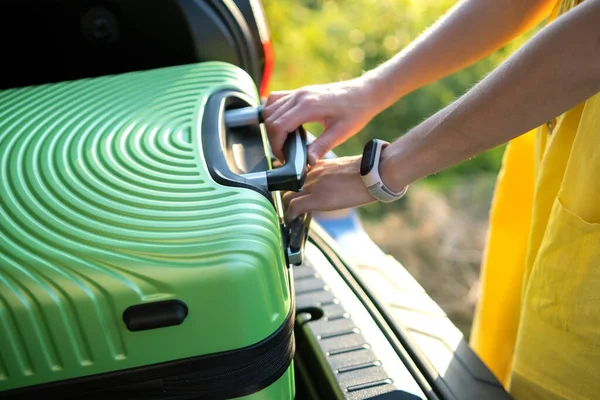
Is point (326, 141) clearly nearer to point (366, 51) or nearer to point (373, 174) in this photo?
point (373, 174)

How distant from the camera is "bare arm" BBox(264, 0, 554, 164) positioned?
0.93m

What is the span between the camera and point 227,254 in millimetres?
635

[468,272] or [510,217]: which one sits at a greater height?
[510,217]

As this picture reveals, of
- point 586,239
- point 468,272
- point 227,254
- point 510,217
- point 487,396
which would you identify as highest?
point 227,254

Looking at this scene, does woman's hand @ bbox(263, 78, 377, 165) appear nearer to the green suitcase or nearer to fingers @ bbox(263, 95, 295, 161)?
fingers @ bbox(263, 95, 295, 161)

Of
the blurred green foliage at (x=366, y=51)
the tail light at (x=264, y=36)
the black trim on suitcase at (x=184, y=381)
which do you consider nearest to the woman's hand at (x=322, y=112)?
the tail light at (x=264, y=36)

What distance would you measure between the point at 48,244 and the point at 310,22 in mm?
3332

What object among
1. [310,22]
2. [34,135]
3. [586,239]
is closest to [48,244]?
[34,135]

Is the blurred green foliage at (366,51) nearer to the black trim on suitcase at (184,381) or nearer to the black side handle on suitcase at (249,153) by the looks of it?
the black side handle on suitcase at (249,153)

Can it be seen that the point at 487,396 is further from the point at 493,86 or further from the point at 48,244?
the point at 48,244

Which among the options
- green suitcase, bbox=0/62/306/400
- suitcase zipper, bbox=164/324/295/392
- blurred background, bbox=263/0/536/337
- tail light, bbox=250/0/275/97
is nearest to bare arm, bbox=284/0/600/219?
green suitcase, bbox=0/62/306/400

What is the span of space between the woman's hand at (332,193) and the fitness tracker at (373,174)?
13 mm

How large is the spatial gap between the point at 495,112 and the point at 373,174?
0.18 m

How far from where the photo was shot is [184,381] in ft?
2.14
